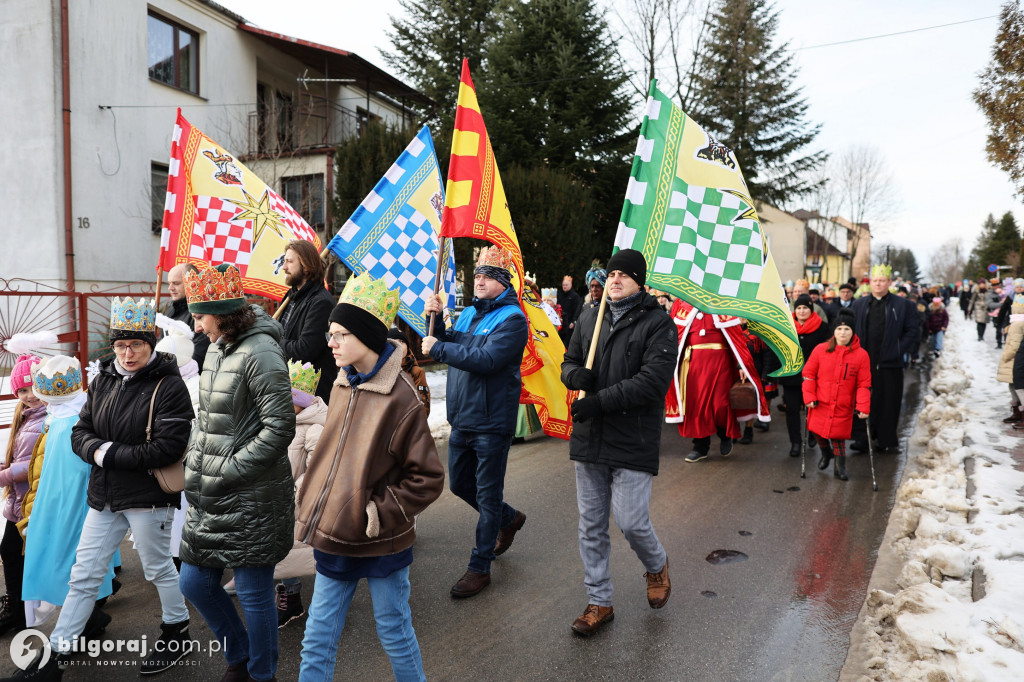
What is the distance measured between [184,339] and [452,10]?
23.7m

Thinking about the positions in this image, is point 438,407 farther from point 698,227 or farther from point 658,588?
point 658,588

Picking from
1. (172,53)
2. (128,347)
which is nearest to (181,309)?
(128,347)

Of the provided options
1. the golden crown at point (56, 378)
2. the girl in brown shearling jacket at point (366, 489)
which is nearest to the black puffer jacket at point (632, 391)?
the girl in brown shearling jacket at point (366, 489)

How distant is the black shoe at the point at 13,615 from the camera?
12.2 ft

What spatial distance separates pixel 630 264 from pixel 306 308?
7.33 feet

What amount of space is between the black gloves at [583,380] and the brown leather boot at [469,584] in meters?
1.37

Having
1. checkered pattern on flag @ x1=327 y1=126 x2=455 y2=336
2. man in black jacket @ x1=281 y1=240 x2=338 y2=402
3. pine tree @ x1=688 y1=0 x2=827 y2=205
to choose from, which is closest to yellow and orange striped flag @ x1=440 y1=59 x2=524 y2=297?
checkered pattern on flag @ x1=327 y1=126 x2=455 y2=336

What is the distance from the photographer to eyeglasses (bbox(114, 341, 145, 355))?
3.33 metres

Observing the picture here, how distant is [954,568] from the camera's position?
4.21 m

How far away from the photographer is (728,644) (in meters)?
3.62

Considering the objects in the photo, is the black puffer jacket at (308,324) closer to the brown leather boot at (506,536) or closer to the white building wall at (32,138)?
the brown leather boot at (506,536)

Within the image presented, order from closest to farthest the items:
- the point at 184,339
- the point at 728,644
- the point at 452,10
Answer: the point at 728,644, the point at 184,339, the point at 452,10

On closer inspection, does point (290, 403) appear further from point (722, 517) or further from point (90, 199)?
point (90, 199)

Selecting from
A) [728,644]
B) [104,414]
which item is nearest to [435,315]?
[104,414]
